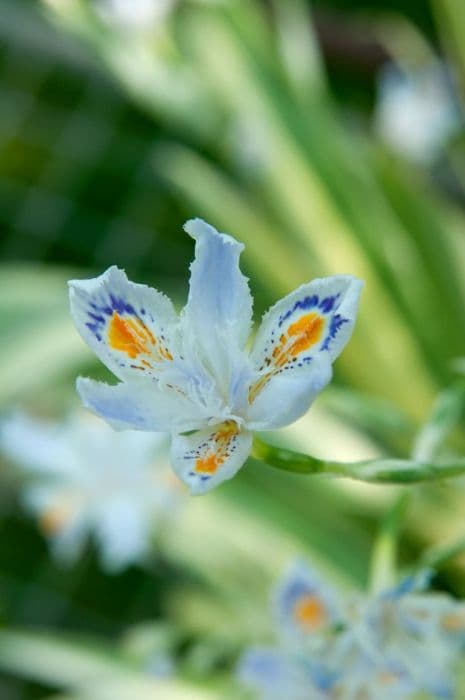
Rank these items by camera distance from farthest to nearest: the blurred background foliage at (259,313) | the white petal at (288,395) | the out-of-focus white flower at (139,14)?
the out-of-focus white flower at (139,14) → the blurred background foliage at (259,313) → the white petal at (288,395)

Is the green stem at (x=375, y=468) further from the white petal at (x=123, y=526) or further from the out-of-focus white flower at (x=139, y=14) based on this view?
the out-of-focus white flower at (x=139, y=14)

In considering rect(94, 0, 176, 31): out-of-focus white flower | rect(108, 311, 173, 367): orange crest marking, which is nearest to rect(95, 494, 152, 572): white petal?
rect(108, 311, 173, 367): orange crest marking

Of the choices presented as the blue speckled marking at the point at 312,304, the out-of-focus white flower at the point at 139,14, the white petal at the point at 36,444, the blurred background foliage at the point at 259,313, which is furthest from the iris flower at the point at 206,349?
the out-of-focus white flower at the point at 139,14

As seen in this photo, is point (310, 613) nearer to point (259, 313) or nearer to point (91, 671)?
point (91, 671)

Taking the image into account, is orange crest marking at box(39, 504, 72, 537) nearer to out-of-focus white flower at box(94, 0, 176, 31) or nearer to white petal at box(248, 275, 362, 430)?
white petal at box(248, 275, 362, 430)

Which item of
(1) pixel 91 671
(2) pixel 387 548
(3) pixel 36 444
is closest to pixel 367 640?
(2) pixel 387 548

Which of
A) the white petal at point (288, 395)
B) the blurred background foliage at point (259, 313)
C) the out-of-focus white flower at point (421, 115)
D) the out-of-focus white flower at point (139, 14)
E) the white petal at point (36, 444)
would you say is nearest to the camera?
the white petal at point (288, 395)
